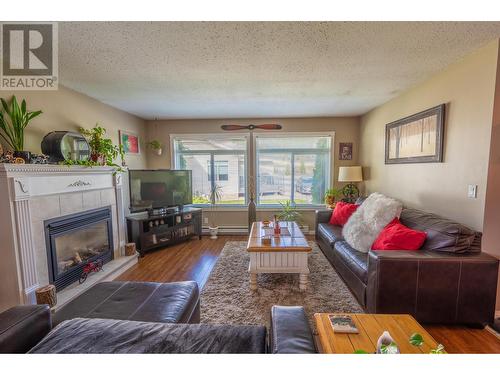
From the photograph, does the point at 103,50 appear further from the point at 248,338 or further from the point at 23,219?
the point at 248,338

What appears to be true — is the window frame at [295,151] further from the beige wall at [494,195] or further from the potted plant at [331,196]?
the beige wall at [494,195]

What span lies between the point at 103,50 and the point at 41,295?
2.13 metres

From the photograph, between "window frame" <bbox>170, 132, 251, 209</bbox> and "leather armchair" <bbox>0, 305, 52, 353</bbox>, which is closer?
"leather armchair" <bbox>0, 305, 52, 353</bbox>

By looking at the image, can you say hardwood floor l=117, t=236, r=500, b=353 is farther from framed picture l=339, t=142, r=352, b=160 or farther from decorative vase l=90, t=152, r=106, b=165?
framed picture l=339, t=142, r=352, b=160

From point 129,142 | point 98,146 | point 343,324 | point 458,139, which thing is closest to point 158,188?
point 129,142

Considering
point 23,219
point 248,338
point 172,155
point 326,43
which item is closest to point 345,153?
point 326,43

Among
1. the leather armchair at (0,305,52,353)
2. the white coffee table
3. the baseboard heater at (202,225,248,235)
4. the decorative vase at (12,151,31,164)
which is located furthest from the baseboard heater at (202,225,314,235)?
the leather armchair at (0,305,52,353)

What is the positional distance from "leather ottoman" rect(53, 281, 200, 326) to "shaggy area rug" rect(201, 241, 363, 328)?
400 millimetres

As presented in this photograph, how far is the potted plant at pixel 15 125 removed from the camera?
192cm

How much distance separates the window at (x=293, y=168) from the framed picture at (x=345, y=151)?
0.70 ft

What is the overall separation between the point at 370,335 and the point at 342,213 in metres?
2.30

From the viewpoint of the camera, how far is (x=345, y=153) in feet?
14.2

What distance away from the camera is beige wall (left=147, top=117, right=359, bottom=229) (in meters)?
4.30

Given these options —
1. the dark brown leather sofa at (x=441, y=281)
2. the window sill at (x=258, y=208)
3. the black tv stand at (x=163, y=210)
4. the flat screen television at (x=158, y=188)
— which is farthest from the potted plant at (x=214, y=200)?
the dark brown leather sofa at (x=441, y=281)
